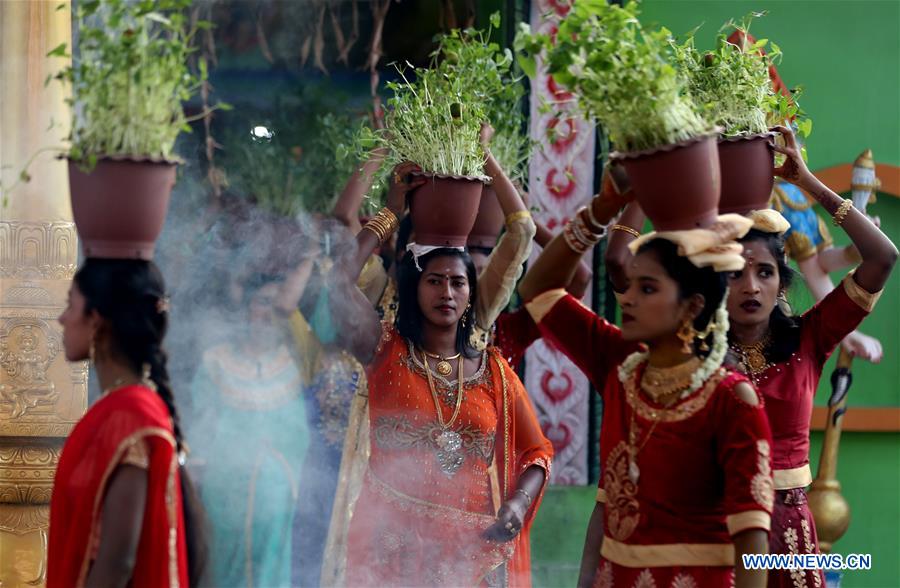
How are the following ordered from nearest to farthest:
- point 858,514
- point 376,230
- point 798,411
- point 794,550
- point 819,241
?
point 794,550 < point 798,411 < point 376,230 < point 819,241 < point 858,514

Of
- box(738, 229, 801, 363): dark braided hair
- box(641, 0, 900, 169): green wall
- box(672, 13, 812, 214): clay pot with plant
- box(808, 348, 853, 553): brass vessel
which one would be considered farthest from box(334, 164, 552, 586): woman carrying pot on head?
box(641, 0, 900, 169): green wall

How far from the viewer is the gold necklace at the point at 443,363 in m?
5.12

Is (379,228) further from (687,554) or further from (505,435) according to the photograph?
(687,554)

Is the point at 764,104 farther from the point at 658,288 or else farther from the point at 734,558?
the point at 734,558

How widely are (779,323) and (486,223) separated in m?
1.67

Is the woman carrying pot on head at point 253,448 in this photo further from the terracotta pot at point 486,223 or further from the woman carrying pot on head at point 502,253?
the terracotta pot at point 486,223

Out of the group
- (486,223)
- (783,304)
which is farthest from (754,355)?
(486,223)

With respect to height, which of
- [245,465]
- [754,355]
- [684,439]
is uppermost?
[754,355]

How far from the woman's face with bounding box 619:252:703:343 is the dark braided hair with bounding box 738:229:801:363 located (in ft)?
3.31

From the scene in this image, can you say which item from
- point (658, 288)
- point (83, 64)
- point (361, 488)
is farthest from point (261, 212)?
point (658, 288)

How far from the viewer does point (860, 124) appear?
7.61 m

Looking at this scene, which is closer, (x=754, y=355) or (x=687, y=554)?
(x=687, y=554)

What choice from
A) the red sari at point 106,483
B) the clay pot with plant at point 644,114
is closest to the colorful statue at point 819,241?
the clay pot with plant at point 644,114

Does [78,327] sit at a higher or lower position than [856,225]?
lower
